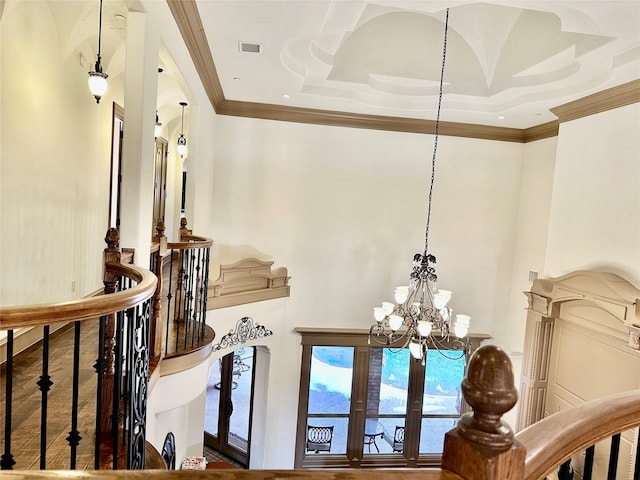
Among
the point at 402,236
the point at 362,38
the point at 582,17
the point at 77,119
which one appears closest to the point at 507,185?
the point at 402,236

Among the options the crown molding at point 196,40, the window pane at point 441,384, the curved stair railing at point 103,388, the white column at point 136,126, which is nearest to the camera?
the curved stair railing at point 103,388

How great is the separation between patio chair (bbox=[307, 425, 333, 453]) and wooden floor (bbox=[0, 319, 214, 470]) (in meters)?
4.45

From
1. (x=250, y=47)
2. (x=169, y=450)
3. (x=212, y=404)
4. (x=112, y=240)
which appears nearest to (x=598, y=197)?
(x=250, y=47)

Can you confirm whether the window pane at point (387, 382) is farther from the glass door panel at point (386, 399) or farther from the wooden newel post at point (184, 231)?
the wooden newel post at point (184, 231)

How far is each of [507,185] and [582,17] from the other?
13.9 feet

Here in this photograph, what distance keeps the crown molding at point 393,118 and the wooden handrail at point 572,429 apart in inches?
170

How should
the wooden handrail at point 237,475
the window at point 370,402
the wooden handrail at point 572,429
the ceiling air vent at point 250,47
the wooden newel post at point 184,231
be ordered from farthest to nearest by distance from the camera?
the window at point 370,402
the wooden newel post at point 184,231
the ceiling air vent at point 250,47
the wooden handrail at point 572,429
the wooden handrail at point 237,475

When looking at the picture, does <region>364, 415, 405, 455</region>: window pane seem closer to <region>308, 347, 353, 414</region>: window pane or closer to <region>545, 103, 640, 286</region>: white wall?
<region>308, 347, 353, 414</region>: window pane

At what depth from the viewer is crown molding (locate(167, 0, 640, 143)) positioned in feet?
15.7

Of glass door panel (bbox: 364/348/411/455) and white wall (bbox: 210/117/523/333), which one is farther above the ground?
white wall (bbox: 210/117/523/333)

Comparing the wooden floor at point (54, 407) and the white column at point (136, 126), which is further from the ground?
the white column at point (136, 126)

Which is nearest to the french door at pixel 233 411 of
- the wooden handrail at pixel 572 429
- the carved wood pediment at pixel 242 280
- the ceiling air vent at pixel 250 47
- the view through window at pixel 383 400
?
the view through window at pixel 383 400

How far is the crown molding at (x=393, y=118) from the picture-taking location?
4789mm

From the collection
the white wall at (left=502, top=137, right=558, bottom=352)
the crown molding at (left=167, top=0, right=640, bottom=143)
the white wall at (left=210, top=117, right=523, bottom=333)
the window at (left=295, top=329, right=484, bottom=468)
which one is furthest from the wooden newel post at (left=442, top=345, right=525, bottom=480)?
the white wall at (left=502, top=137, right=558, bottom=352)
